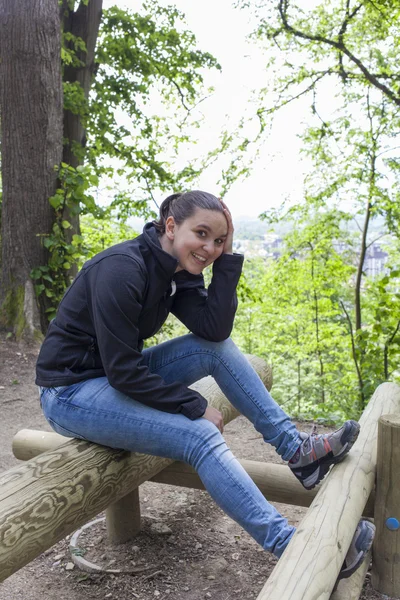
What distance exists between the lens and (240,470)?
2066 millimetres

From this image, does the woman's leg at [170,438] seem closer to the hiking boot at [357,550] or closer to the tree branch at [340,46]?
the hiking boot at [357,550]

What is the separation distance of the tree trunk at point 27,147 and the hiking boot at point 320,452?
4.41 metres

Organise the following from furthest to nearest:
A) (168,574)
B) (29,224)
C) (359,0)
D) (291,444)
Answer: (359,0), (29,224), (168,574), (291,444)

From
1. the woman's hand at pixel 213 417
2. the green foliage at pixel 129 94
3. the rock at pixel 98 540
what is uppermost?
the green foliage at pixel 129 94

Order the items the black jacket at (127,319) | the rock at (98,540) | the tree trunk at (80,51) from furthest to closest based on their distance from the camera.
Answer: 1. the tree trunk at (80,51)
2. the rock at (98,540)
3. the black jacket at (127,319)

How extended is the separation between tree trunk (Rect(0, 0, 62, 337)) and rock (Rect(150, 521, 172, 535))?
11.3 ft

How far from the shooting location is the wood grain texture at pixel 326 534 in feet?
4.91

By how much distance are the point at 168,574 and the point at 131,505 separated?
0.42 m

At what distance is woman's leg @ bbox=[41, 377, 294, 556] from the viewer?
2.00m

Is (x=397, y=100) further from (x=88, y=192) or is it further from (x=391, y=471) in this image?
(x=391, y=471)

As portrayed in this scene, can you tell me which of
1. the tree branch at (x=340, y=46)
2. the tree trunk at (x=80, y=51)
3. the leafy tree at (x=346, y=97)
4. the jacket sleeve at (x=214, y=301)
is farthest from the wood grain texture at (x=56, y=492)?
the tree branch at (x=340, y=46)

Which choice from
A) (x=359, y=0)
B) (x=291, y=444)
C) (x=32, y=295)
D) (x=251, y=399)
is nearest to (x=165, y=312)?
(x=251, y=399)

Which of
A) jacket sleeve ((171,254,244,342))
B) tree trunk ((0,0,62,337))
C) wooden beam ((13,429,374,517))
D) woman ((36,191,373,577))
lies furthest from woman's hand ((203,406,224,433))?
tree trunk ((0,0,62,337))

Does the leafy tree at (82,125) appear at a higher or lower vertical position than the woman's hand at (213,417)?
higher
